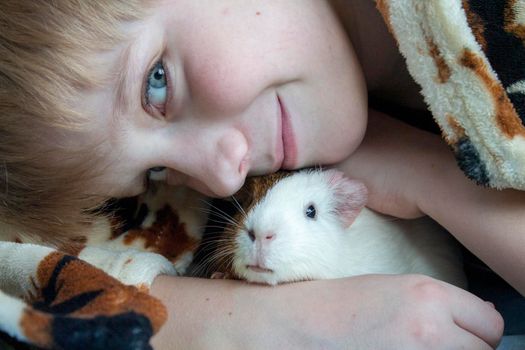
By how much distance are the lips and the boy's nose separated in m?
0.07

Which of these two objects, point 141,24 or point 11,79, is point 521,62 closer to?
point 141,24

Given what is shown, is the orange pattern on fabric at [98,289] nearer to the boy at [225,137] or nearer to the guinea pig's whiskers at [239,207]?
the boy at [225,137]

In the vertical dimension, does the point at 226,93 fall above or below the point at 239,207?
above

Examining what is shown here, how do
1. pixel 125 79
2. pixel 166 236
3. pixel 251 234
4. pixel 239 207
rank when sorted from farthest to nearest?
pixel 166 236 → pixel 239 207 → pixel 251 234 → pixel 125 79

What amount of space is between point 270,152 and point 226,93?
0.13 metres

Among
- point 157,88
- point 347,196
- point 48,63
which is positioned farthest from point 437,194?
point 48,63

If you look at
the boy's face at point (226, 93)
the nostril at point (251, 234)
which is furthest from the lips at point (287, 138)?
the nostril at point (251, 234)

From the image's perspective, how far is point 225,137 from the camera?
2.66 ft

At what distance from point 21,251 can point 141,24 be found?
34 cm

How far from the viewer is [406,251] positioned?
3.22ft

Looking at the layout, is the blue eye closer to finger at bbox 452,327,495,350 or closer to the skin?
the skin

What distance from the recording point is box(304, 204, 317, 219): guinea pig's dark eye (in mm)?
909

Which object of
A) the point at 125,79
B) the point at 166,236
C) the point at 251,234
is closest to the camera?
the point at 125,79

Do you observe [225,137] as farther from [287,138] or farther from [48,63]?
[48,63]
